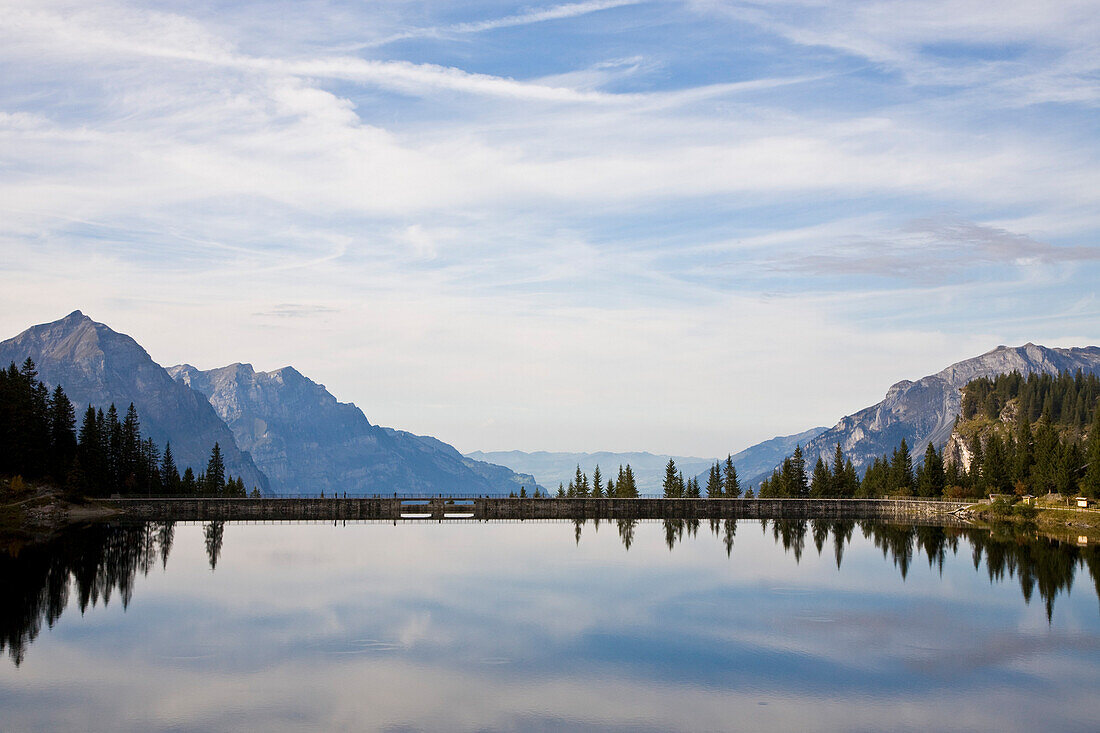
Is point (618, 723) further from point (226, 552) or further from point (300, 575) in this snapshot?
point (226, 552)

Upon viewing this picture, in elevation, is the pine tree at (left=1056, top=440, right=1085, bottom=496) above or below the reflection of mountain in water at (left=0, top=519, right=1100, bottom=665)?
above

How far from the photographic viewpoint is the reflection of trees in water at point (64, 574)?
64.9m

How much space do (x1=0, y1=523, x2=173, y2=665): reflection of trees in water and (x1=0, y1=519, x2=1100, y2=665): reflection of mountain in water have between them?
7cm

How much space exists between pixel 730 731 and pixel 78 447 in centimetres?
16048

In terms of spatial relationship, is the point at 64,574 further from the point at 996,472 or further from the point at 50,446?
the point at 996,472

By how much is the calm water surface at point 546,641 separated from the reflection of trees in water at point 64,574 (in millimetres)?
392

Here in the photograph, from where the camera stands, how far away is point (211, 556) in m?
113

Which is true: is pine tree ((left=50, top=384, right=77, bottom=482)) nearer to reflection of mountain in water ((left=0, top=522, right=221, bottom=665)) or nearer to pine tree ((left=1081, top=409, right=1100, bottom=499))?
reflection of mountain in water ((left=0, top=522, right=221, bottom=665))

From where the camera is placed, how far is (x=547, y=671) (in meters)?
52.9

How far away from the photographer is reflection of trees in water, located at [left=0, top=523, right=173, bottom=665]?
2554 inches

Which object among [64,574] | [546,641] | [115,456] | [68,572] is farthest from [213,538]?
[546,641]

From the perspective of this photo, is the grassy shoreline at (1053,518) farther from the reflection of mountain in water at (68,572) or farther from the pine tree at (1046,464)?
the reflection of mountain in water at (68,572)

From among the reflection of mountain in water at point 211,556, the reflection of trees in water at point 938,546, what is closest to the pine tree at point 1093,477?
the reflection of trees in water at point 938,546

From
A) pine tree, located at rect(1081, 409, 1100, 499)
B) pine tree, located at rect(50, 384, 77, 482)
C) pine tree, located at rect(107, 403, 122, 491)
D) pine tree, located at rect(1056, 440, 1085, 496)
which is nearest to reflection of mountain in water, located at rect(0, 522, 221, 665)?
pine tree, located at rect(50, 384, 77, 482)
